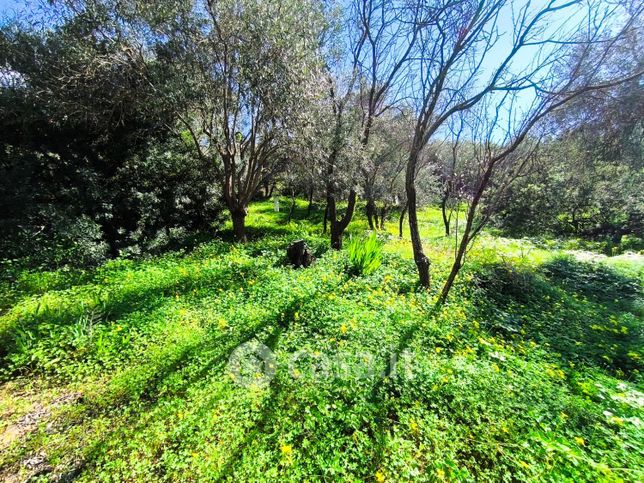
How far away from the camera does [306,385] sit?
308 centimetres

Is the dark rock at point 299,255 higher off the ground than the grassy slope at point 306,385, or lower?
higher

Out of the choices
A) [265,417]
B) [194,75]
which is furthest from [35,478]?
[194,75]

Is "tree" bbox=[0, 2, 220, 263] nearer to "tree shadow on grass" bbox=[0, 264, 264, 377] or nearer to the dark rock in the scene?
"tree shadow on grass" bbox=[0, 264, 264, 377]

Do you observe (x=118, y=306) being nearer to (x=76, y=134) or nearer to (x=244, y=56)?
(x=244, y=56)

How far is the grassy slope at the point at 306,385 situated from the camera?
7.73 feet

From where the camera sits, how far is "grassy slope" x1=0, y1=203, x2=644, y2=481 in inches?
92.7

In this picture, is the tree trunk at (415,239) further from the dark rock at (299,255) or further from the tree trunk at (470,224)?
the dark rock at (299,255)

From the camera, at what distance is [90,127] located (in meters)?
7.43

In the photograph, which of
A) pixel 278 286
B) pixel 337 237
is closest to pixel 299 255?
pixel 278 286

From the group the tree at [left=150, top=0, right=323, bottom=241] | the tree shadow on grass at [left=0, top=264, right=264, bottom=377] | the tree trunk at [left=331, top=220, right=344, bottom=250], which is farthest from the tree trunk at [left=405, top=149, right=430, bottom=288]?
the tree trunk at [left=331, top=220, right=344, bottom=250]

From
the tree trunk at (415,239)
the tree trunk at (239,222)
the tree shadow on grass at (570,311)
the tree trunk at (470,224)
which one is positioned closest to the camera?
the tree shadow on grass at (570,311)

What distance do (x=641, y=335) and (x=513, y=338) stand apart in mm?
2180

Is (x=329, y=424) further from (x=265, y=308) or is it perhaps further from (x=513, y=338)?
(x=513, y=338)

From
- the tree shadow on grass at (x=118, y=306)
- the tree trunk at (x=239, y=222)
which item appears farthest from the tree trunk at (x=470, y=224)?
the tree trunk at (x=239, y=222)
